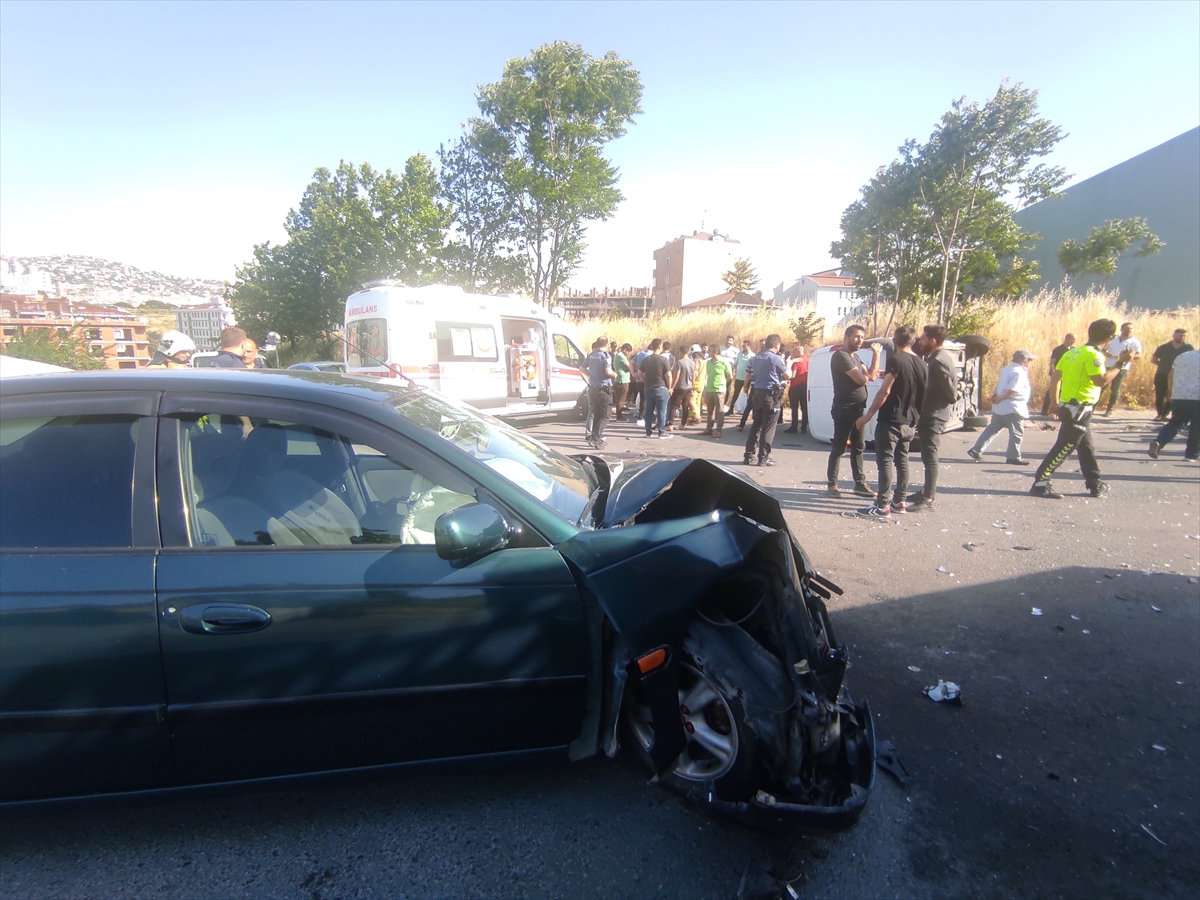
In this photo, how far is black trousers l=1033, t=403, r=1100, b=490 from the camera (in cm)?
628

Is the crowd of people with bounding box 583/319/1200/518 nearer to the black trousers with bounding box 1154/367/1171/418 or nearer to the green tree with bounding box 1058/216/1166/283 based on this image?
the black trousers with bounding box 1154/367/1171/418

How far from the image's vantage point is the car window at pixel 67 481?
6.43 ft

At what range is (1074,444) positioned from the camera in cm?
635

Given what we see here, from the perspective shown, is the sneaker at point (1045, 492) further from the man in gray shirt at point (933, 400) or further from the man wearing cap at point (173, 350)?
the man wearing cap at point (173, 350)

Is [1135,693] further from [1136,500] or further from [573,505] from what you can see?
[1136,500]

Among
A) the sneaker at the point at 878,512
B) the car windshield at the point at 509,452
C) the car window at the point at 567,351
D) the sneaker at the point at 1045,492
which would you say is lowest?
the sneaker at the point at 878,512

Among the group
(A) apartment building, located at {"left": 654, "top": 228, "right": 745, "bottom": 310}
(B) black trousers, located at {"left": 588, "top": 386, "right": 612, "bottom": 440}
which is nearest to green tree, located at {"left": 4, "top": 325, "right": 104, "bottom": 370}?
(B) black trousers, located at {"left": 588, "top": 386, "right": 612, "bottom": 440}

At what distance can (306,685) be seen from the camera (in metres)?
1.94

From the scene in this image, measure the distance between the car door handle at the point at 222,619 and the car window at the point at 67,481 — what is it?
1.11 feet

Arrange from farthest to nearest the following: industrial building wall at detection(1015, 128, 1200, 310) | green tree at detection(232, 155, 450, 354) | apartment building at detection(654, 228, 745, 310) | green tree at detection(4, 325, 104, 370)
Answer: apartment building at detection(654, 228, 745, 310) < green tree at detection(232, 155, 450, 354) < industrial building wall at detection(1015, 128, 1200, 310) < green tree at detection(4, 325, 104, 370)

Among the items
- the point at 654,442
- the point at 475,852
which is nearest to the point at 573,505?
the point at 475,852

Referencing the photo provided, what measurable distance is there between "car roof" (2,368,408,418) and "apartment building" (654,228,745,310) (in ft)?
215

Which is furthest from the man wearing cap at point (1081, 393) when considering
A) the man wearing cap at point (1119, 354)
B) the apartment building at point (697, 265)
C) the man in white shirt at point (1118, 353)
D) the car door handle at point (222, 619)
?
the apartment building at point (697, 265)

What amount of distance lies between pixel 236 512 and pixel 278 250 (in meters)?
38.3
